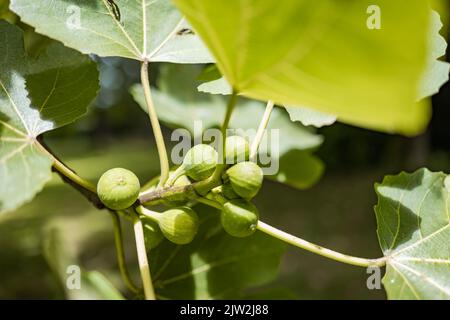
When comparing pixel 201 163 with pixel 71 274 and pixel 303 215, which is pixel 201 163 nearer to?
pixel 71 274

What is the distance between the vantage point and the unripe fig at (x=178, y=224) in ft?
2.32

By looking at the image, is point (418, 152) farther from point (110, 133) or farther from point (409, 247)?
point (110, 133)

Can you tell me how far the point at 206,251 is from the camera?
1009 millimetres

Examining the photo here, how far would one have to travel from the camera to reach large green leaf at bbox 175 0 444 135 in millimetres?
341

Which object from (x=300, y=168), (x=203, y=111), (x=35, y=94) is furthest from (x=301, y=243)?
(x=203, y=111)

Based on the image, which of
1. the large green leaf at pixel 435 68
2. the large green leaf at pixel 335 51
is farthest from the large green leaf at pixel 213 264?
the large green leaf at pixel 335 51

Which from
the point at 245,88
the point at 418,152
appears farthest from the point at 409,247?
the point at 418,152

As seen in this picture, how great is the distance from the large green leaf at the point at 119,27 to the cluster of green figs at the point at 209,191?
0.19 m

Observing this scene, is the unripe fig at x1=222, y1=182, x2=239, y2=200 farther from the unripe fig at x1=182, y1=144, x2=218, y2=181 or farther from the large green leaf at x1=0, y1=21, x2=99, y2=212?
the large green leaf at x1=0, y1=21, x2=99, y2=212

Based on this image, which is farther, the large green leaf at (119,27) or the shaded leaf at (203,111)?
the shaded leaf at (203,111)

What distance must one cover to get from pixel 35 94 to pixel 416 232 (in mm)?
570

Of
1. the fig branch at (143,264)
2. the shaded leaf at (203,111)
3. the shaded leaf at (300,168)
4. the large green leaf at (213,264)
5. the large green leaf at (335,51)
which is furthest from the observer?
the shaded leaf at (203,111)

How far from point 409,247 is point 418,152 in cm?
749

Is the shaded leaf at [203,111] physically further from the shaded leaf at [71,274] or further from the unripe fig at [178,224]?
the unripe fig at [178,224]
